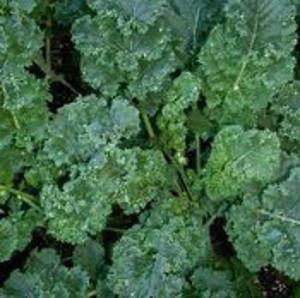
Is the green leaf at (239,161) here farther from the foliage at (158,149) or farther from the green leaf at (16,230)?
the green leaf at (16,230)

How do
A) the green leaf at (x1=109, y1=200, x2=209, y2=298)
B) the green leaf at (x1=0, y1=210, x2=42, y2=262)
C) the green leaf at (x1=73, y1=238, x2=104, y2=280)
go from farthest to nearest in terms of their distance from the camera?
the green leaf at (x1=73, y1=238, x2=104, y2=280) < the green leaf at (x1=0, y1=210, x2=42, y2=262) < the green leaf at (x1=109, y1=200, x2=209, y2=298)

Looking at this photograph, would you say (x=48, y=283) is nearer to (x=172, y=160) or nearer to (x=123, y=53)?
(x=172, y=160)

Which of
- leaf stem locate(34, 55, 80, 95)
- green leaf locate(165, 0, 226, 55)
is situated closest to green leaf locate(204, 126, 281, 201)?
green leaf locate(165, 0, 226, 55)

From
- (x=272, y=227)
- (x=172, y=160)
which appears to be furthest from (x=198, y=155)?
(x=272, y=227)

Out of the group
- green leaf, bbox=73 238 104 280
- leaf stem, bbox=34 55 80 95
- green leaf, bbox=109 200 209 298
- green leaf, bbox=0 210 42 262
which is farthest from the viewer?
leaf stem, bbox=34 55 80 95

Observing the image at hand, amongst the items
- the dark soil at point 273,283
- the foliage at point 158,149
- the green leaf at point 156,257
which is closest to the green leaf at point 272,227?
the foliage at point 158,149

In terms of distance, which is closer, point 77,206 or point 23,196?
point 77,206

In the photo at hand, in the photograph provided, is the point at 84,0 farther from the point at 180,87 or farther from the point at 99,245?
the point at 99,245

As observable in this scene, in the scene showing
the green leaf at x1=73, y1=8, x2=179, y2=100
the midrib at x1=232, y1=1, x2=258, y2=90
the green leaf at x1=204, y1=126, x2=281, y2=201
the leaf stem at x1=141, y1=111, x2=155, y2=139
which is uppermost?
the midrib at x1=232, y1=1, x2=258, y2=90

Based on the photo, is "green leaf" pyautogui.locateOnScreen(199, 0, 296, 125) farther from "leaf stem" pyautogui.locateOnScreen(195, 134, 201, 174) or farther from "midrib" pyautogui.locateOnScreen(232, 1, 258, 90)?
"leaf stem" pyautogui.locateOnScreen(195, 134, 201, 174)
